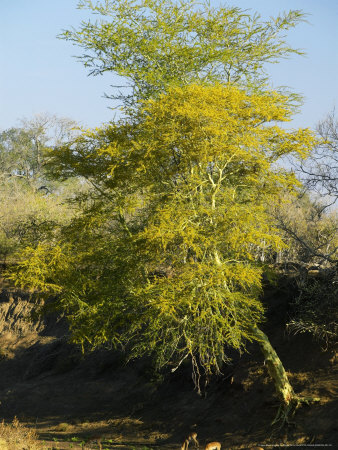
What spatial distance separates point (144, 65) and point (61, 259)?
27.6ft

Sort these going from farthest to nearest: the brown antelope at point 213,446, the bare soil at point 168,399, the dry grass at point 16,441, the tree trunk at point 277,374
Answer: the tree trunk at point 277,374 < the bare soil at point 168,399 < the dry grass at point 16,441 < the brown antelope at point 213,446

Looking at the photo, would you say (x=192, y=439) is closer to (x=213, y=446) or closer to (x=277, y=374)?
(x=213, y=446)

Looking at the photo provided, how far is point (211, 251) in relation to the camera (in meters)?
12.5

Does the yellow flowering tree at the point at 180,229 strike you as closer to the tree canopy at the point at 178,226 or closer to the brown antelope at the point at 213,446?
the tree canopy at the point at 178,226

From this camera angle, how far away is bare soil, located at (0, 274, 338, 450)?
13.2 meters

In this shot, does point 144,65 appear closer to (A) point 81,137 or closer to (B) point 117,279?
(A) point 81,137

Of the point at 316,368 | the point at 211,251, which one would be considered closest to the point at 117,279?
the point at 211,251

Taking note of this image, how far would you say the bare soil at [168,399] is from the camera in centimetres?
1322

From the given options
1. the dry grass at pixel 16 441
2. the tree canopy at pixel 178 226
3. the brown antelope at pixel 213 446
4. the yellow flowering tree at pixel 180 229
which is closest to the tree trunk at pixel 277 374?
the yellow flowering tree at pixel 180 229

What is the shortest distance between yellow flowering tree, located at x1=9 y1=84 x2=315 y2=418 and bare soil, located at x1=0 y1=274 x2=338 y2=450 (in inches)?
41.7

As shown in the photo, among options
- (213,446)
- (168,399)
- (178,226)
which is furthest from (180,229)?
(168,399)

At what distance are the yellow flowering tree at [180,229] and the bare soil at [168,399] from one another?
1.06 metres

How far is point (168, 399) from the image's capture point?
1691 centimetres

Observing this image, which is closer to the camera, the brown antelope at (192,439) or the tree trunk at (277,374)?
the brown antelope at (192,439)
